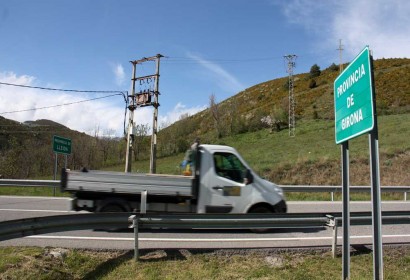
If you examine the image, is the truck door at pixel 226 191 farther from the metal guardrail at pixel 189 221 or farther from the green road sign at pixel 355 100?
the green road sign at pixel 355 100

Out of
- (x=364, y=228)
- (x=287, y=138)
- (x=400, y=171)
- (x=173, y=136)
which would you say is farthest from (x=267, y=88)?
(x=364, y=228)

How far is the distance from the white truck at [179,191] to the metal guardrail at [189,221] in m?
2.11

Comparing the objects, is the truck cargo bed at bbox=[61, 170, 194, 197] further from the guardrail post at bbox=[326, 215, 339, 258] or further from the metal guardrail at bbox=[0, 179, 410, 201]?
the metal guardrail at bbox=[0, 179, 410, 201]

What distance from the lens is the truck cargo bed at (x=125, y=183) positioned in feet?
30.7

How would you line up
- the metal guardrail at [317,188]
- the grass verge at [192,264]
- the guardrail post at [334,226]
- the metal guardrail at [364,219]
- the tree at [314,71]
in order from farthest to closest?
the tree at [314,71], the metal guardrail at [317,188], the metal guardrail at [364,219], the guardrail post at [334,226], the grass verge at [192,264]

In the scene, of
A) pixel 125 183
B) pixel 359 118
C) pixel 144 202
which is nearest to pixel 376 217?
pixel 359 118

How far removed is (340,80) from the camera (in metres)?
4.60

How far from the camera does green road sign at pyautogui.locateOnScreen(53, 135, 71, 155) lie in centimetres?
2028

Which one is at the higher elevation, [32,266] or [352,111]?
[352,111]

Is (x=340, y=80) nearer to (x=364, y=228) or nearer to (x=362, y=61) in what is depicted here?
(x=362, y=61)

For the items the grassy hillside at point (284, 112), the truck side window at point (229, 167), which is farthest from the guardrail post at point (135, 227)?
the grassy hillside at point (284, 112)

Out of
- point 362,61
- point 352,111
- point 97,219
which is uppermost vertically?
point 362,61

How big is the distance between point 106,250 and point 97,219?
2.21ft

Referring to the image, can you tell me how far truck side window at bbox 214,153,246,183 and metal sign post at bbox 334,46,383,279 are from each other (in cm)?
510
